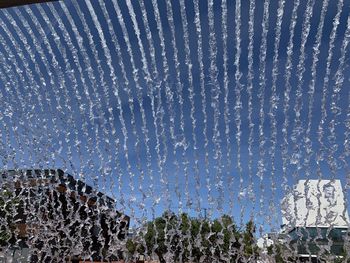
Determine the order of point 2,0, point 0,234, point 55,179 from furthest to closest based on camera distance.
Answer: point 0,234, point 55,179, point 2,0

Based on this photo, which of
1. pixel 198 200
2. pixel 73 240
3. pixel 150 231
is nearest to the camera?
pixel 198 200

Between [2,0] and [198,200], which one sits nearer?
[2,0]

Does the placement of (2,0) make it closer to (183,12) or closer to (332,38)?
(183,12)

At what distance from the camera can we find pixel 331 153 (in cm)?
802

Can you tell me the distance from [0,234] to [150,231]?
11.9 meters

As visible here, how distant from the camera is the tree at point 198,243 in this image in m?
12.5

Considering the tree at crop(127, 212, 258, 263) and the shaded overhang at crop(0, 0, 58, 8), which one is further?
the tree at crop(127, 212, 258, 263)

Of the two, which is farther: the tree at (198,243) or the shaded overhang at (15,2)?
the tree at (198,243)

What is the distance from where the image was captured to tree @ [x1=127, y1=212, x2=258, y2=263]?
41.0ft

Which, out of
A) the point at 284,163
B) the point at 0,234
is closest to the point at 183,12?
the point at 284,163

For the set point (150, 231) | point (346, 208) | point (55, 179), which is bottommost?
point (346, 208)

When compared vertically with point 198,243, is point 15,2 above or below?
below

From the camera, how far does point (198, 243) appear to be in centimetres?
2134

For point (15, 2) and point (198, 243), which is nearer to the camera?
point (15, 2)
